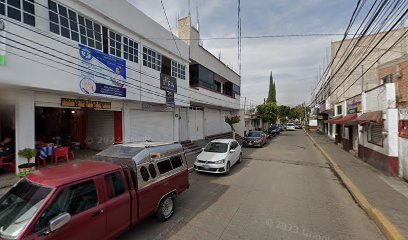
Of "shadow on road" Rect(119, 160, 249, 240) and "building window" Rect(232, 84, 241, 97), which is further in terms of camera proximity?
"building window" Rect(232, 84, 241, 97)

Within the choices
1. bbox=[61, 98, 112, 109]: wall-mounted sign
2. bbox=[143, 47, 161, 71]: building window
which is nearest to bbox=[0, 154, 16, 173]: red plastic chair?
bbox=[61, 98, 112, 109]: wall-mounted sign

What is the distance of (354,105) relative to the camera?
54.5 ft

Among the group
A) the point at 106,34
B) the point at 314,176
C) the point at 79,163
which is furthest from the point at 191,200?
the point at 106,34

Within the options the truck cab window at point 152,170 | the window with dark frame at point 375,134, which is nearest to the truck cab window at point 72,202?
the truck cab window at point 152,170

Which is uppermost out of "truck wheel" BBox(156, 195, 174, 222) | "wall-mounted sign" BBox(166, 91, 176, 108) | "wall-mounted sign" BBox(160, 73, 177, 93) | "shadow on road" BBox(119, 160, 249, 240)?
"wall-mounted sign" BBox(160, 73, 177, 93)

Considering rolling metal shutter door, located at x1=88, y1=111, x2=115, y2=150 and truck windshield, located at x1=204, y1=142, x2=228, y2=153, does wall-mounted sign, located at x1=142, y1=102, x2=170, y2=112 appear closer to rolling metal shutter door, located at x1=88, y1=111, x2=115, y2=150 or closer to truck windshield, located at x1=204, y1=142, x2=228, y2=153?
rolling metal shutter door, located at x1=88, y1=111, x2=115, y2=150

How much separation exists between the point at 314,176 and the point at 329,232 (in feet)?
19.3

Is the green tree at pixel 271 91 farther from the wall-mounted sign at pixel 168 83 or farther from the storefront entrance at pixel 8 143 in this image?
the storefront entrance at pixel 8 143

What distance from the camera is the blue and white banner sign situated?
938 cm

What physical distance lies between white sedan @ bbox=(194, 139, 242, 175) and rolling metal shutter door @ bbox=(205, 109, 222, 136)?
37.8ft

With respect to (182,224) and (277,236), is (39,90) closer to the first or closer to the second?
(182,224)

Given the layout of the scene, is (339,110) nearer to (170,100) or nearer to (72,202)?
(170,100)

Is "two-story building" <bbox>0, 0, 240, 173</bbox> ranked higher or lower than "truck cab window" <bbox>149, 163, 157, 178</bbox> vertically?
higher

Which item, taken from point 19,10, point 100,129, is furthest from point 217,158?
point 19,10
